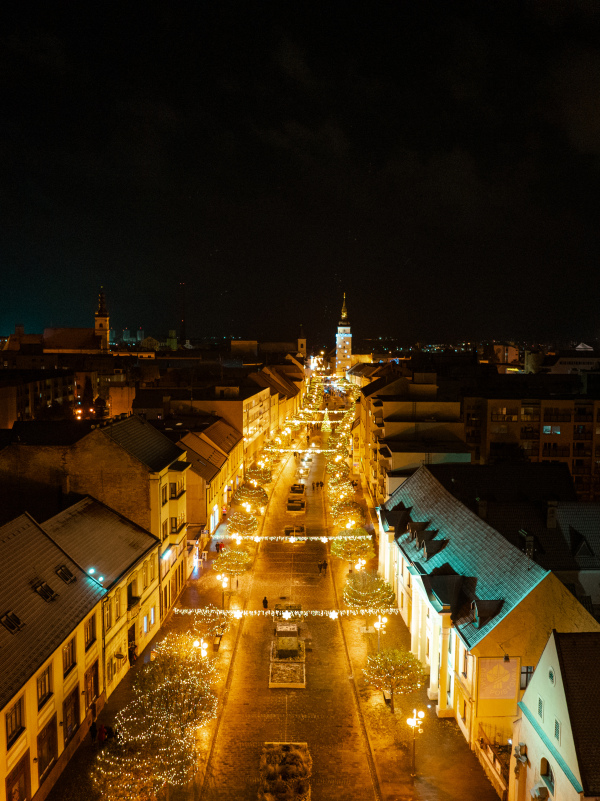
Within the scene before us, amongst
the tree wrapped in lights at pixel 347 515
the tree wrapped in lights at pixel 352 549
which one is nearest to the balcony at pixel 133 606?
the tree wrapped in lights at pixel 352 549

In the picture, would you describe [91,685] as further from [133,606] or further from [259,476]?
[259,476]

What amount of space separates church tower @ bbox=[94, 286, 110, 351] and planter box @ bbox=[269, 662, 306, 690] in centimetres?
14432

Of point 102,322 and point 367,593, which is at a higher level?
point 102,322

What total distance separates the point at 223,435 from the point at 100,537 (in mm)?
33301

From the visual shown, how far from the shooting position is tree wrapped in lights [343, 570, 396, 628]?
3578 centimetres

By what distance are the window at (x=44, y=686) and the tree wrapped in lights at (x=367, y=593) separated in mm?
17600

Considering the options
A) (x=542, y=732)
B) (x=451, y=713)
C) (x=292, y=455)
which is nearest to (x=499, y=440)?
(x=292, y=455)

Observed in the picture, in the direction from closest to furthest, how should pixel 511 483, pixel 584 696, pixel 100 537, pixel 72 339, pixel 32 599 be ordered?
pixel 584 696, pixel 32 599, pixel 100 537, pixel 511 483, pixel 72 339

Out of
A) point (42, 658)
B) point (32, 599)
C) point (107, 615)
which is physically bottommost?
point (107, 615)

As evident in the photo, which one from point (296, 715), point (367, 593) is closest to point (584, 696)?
point (296, 715)

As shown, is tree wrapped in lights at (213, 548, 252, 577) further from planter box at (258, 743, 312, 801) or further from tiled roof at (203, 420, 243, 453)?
tiled roof at (203, 420, 243, 453)

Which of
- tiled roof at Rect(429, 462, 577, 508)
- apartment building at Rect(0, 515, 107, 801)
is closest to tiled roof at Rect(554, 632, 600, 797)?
apartment building at Rect(0, 515, 107, 801)

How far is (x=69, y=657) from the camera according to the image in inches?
985

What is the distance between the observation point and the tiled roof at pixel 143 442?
37.2 m
